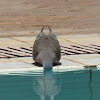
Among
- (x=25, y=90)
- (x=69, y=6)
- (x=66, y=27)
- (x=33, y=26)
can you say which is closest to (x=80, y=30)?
(x=66, y=27)

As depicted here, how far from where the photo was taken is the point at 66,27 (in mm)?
13250

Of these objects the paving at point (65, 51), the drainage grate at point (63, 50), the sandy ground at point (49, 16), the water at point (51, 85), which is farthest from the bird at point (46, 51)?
the sandy ground at point (49, 16)

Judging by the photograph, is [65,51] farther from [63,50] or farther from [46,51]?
[46,51]

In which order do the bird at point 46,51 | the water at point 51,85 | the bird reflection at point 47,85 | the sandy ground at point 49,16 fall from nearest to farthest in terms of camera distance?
1. the water at point 51,85
2. the bird reflection at point 47,85
3. the bird at point 46,51
4. the sandy ground at point 49,16

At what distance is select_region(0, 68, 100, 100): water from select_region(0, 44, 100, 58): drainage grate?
1985 mm

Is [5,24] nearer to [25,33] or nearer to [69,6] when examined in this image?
[25,33]

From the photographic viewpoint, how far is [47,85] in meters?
5.94

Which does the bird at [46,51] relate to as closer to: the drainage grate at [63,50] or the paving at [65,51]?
the paving at [65,51]

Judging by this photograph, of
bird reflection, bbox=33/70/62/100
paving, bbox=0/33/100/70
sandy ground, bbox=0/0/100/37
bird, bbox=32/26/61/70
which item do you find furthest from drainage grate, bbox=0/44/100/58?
sandy ground, bbox=0/0/100/37

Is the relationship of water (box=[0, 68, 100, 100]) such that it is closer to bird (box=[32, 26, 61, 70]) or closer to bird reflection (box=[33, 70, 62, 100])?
bird reflection (box=[33, 70, 62, 100])

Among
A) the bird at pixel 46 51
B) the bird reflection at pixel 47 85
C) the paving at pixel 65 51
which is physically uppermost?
the bird at pixel 46 51

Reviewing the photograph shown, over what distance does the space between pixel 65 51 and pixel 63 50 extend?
12 cm

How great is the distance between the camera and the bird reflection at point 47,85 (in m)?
5.51

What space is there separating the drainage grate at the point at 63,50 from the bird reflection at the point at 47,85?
7.24ft
